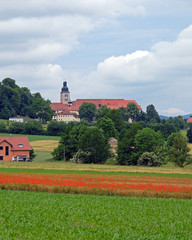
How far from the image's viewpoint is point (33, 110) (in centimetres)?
18275

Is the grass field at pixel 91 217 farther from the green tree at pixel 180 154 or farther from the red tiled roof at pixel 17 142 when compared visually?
the red tiled roof at pixel 17 142

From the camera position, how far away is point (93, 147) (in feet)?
268

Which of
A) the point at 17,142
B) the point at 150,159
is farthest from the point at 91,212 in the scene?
the point at 17,142

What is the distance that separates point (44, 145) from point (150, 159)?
45013 mm

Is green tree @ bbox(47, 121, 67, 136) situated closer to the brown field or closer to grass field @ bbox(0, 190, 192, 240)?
the brown field

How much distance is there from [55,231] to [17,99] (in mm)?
173788

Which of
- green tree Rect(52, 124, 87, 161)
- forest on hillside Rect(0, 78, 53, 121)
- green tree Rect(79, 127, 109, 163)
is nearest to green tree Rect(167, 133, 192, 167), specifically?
green tree Rect(79, 127, 109, 163)

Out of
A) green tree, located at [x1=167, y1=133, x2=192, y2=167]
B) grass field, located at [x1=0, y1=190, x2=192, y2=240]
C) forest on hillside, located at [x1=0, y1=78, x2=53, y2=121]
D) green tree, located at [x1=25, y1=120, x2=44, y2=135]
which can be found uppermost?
forest on hillside, located at [x1=0, y1=78, x2=53, y2=121]

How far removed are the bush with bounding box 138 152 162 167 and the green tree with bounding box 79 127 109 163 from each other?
7.24m

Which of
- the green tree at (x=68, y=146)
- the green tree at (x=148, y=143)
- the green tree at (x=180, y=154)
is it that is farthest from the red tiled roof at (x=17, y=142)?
the green tree at (x=180, y=154)

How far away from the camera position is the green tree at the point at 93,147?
81312 mm

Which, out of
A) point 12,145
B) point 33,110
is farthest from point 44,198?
point 33,110

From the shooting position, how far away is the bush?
7762cm

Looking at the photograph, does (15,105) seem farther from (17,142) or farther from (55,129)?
(17,142)
